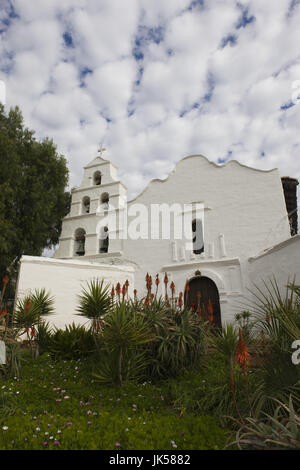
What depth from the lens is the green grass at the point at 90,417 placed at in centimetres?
318

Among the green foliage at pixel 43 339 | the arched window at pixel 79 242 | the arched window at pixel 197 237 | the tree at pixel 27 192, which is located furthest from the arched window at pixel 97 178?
the green foliage at pixel 43 339

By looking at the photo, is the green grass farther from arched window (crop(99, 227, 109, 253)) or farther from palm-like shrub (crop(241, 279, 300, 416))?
arched window (crop(99, 227, 109, 253))

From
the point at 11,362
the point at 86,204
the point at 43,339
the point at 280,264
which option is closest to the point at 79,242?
the point at 86,204

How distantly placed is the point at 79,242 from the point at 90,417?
37.7ft

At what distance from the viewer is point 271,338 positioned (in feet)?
12.7

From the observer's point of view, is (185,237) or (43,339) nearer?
(43,339)

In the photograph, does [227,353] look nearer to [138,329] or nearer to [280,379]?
[280,379]

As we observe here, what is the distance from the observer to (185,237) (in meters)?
12.7

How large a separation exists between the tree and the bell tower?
968 millimetres

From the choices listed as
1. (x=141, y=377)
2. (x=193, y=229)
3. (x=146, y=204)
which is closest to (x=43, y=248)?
(x=146, y=204)

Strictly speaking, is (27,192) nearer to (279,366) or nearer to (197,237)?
(197,237)

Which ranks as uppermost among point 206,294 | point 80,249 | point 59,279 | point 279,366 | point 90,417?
point 80,249

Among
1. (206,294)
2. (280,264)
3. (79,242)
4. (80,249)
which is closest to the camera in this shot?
(280,264)

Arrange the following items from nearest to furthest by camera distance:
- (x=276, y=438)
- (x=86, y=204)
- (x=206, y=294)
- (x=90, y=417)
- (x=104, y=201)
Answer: (x=276, y=438) → (x=90, y=417) → (x=206, y=294) → (x=104, y=201) → (x=86, y=204)
